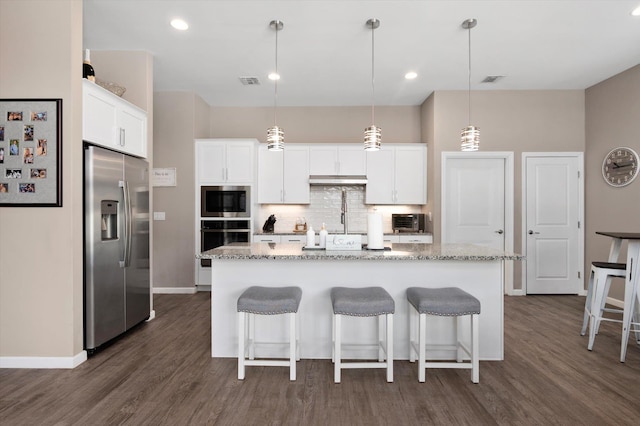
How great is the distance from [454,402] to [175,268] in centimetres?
422

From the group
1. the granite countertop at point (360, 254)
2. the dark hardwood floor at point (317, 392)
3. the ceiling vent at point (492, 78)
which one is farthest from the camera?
the ceiling vent at point (492, 78)

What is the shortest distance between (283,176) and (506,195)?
11.0 feet

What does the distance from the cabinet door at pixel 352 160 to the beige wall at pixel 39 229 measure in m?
3.60

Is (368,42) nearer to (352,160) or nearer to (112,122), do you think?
(352,160)

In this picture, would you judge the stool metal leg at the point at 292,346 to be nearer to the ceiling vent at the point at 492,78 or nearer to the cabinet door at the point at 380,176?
the cabinet door at the point at 380,176

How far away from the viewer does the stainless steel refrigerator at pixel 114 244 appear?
2932 millimetres

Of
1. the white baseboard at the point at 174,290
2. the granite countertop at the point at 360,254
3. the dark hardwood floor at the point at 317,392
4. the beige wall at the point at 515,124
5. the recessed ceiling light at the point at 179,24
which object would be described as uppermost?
the recessed ceiling light at the point at 179,24

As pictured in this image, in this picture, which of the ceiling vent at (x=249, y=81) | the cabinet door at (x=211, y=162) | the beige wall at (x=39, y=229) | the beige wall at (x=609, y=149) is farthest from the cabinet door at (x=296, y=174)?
the beige wall at (x=609, y=149)

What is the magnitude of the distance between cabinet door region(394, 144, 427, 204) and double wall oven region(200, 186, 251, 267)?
2325 millimetres

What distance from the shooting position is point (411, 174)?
218 inches

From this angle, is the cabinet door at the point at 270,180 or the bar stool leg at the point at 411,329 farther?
the cabinet door at the point at 270,180

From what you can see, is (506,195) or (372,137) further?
(506,195)

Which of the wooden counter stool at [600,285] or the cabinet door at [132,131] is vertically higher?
the cabinet door at [132,131]

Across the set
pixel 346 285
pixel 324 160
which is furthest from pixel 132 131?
pixel 324 160
